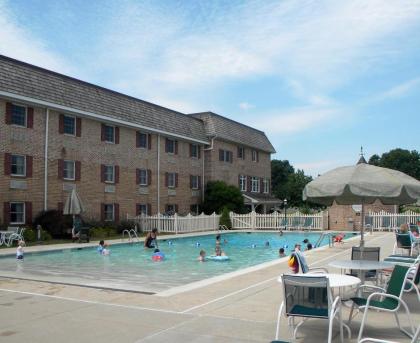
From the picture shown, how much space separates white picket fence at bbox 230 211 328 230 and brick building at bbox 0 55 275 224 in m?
4.29

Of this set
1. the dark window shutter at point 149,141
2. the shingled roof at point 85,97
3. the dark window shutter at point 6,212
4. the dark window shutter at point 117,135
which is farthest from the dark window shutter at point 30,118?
the dark window shutter at point 149,141

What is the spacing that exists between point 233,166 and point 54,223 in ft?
69.9

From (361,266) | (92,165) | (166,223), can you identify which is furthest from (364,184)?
(166,223)

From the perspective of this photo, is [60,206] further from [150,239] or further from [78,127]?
[150,239]

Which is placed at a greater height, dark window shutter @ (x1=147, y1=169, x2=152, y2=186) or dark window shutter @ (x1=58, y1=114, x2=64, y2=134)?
→ dark window shutter @ (x1=58, y1=114, x2=64, y2=134)

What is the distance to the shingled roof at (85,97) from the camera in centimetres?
2459

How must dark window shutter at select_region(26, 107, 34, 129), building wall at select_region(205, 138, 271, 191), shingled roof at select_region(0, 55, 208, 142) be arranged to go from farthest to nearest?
building wall at select_region(205, 138, 271, 191) < dark window shutter at select_region(26, 107, 34, 129) < shingled roof at select_region(0, 55, 208, 142)

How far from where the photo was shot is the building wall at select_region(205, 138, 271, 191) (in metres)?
40.1

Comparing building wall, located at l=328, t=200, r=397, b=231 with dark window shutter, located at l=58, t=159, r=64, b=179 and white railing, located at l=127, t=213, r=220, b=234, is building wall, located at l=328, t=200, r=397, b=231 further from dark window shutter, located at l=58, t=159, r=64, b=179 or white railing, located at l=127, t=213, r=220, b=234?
dark window shutter, located at l=58, t=159, r=64, b=179

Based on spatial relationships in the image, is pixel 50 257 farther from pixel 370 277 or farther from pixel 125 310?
pixel 370 277

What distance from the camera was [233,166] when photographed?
141ft

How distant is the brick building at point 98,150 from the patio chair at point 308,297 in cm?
2033

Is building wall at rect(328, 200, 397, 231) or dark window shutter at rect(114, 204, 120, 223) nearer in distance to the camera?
dark window shutter at rect(114, 204, 120, 223)

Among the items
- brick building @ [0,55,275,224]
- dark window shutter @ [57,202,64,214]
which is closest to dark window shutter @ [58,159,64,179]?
brick building @ [0,55,275,224]
